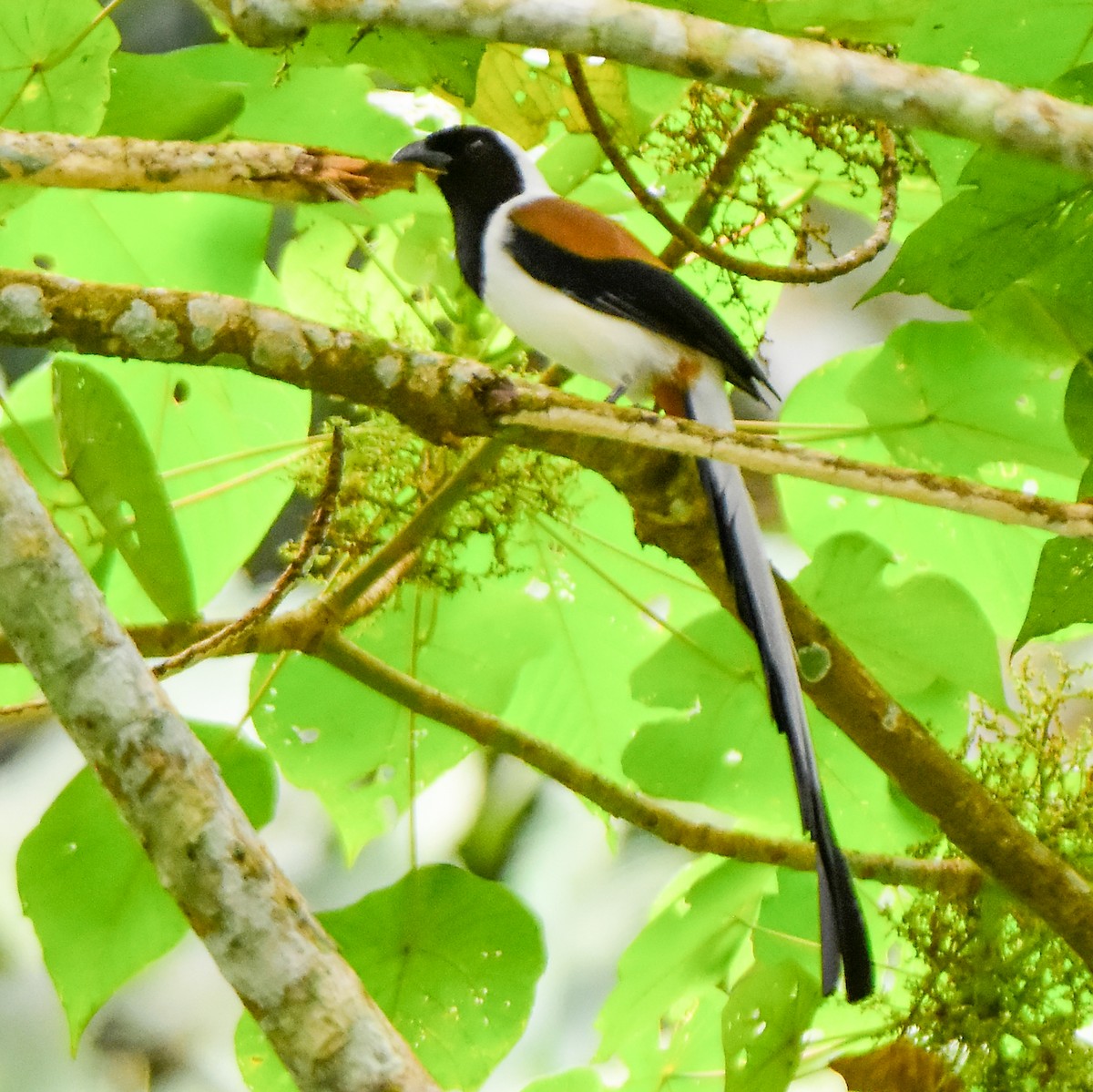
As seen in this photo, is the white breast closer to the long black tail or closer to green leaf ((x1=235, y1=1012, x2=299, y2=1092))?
the long black tail

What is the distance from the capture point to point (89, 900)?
84 cm

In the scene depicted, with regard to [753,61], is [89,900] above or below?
below

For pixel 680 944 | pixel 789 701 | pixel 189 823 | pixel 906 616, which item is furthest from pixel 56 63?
pixel 680 944

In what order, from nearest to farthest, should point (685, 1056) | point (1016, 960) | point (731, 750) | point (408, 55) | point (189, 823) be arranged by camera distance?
point (189, 823) < point (408, 55) < point (1016, 960) < point (731, 750) < point (685, 1056)

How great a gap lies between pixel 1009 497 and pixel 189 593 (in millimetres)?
486

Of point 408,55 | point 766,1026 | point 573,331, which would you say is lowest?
point 766,1026

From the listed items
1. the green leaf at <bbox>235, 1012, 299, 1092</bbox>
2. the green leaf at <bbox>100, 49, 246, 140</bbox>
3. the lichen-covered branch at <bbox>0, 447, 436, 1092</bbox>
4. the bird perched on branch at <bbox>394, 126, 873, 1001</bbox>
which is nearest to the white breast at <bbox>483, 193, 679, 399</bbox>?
the bird perched on branch at <bbox>394, 126, 873, 1001</bbox>

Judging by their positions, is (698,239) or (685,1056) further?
(685,1056)

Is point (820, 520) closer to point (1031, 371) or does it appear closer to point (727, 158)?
point (1031, 371)

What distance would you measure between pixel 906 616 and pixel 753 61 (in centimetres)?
48

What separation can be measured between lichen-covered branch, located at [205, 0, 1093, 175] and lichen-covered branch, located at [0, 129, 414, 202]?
175 mm

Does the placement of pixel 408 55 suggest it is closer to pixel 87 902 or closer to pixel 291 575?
pixel 291 575

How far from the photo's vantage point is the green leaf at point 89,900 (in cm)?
83

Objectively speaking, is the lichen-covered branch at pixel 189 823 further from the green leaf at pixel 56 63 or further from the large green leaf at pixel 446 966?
the large green leaf at pixel 446 966
